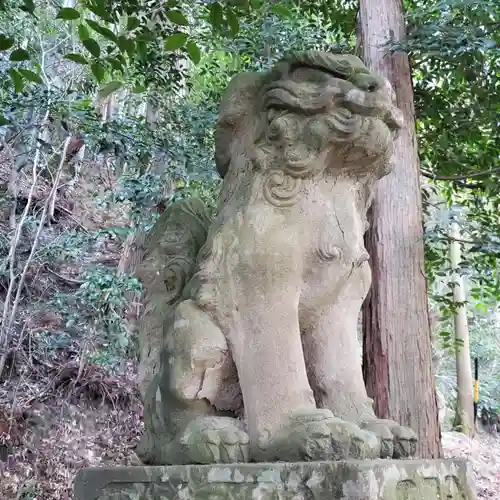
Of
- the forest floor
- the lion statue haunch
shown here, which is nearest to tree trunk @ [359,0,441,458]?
the lion statue haunch

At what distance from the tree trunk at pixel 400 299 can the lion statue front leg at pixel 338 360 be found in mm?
1496

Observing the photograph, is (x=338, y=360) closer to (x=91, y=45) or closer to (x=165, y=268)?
(x=165, y=268)

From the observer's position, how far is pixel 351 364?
2.05 meters

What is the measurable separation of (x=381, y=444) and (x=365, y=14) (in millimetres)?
3129

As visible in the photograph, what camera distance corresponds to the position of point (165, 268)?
91.3 inches

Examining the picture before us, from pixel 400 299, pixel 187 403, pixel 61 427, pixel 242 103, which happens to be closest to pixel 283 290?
pixel 187 403

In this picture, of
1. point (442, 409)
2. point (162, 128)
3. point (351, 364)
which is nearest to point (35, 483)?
point (162, 128)

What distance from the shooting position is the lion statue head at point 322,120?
6.70 ft

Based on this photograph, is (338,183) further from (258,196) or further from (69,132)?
(69,132)

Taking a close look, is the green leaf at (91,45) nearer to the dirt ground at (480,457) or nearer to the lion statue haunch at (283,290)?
the lion statue haunch at (283,290)

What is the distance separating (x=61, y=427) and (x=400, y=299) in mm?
3386

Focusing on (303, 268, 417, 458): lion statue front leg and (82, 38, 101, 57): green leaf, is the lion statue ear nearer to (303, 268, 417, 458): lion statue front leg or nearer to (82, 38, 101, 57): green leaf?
(303, 268, 417, 458): lion statue front leg

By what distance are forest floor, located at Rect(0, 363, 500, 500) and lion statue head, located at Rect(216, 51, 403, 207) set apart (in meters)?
3.91

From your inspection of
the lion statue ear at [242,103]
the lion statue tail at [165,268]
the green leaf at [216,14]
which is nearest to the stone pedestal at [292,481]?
the lion statue tail at [165,268]
